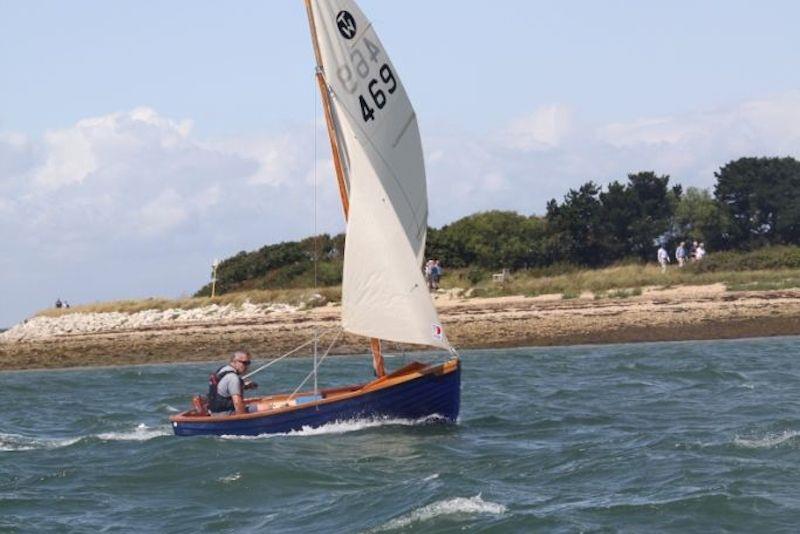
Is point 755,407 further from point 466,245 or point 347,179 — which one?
point 466,245

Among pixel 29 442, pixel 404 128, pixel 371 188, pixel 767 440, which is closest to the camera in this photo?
pixel 767 440

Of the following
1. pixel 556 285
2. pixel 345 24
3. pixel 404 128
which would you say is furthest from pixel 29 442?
pixel 556 285

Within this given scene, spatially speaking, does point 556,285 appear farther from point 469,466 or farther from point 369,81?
point 469,466

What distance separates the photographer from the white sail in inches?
909

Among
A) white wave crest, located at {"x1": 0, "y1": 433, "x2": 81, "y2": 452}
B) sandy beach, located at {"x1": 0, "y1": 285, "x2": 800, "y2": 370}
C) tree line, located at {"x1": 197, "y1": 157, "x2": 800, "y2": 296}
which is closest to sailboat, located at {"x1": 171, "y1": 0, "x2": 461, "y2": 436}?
white wave crest, located at {"x1": 0, "y1": 433, "x2": 81, "y2": 452}

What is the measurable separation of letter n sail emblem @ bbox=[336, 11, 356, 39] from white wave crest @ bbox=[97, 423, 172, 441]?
7044 millimetres

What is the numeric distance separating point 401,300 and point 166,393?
38.0 feet

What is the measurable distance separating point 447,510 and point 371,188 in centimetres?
789

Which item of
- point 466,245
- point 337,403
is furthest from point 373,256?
point 466,245

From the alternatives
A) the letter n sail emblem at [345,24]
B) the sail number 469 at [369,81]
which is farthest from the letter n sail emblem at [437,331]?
the letter n sail emblem at [345,24]

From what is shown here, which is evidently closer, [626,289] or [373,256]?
[373,256]

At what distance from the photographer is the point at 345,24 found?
23203 millimetres

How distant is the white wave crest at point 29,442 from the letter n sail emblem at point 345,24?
7.88 m

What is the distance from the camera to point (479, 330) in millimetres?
42219
